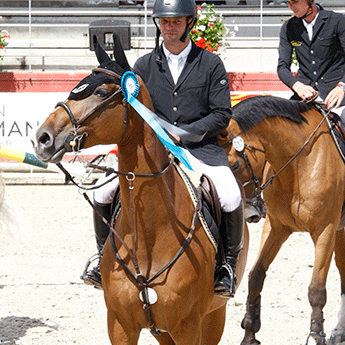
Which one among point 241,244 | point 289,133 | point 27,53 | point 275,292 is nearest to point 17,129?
point 27,53

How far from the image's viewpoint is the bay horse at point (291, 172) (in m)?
4.55

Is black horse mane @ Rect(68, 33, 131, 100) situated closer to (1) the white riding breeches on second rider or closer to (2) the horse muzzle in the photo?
(2) the horse muzzle

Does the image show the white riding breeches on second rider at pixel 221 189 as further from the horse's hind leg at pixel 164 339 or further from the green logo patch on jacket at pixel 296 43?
the green logo patch on jacket at pixel 296 43

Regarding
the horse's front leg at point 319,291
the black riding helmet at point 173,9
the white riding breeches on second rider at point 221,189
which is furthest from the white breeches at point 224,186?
the horse's front leg at point 319,291

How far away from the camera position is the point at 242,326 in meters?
4.73

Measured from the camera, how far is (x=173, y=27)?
3271 mm

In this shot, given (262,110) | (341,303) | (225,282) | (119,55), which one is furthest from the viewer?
(341,303)

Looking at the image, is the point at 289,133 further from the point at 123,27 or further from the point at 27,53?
the point at 27,53

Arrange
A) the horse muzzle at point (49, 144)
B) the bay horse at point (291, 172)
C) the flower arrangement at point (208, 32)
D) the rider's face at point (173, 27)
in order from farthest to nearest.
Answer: the flower arrangement at point (208, 32) < the bay horse at point (291, 172) < the rider's face at point (173, 27) < the horse muzzle at point (49, 144)

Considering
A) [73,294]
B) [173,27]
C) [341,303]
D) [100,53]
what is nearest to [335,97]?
[341,303]

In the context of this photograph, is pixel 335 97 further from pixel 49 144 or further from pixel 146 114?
pixel 49 144

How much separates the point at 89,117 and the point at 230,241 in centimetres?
123

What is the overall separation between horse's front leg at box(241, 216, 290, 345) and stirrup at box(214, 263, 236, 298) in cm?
138

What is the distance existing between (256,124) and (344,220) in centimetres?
111
